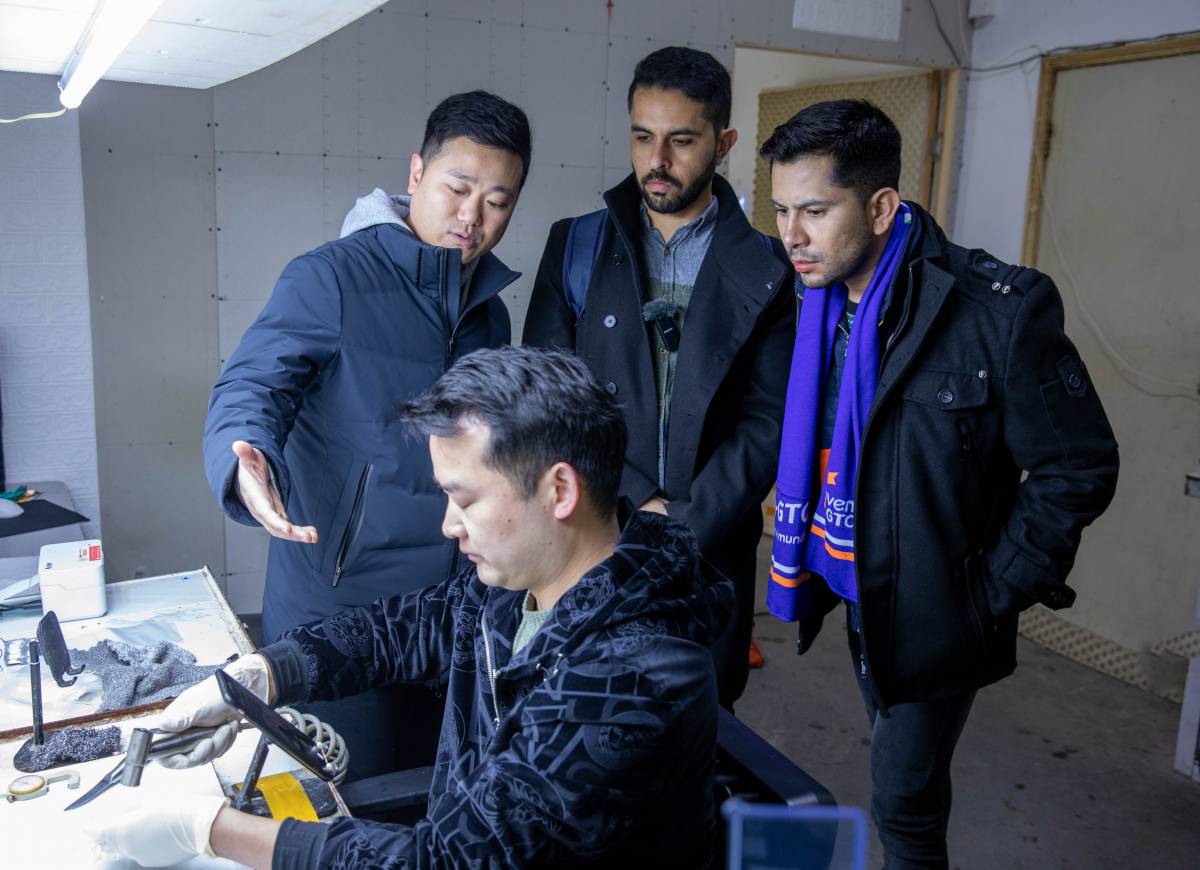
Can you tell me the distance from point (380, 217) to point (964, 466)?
117 cm

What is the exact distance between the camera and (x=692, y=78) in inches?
80.7

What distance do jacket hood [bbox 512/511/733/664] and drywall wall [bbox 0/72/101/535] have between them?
181 cm

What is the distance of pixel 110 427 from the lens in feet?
10.4

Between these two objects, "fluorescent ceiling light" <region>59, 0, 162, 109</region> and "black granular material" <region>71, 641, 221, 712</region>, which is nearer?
"fluorescent ceiling light" <region>59, 0, 162, 109</region>

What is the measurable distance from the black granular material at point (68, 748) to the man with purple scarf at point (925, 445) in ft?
4.13

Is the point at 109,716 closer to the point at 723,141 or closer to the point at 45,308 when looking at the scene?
the point at 45,308

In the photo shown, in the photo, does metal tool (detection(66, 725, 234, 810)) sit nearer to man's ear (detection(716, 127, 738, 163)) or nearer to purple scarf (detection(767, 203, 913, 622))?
purple scarf (detection(767, 203, 913, 622))

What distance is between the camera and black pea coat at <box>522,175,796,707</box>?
203cm

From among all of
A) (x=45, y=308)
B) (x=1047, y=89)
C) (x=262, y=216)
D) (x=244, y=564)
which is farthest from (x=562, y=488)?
(x=1047, y=89)

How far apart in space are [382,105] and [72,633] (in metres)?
2.15

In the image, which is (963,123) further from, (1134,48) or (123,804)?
(123,804)

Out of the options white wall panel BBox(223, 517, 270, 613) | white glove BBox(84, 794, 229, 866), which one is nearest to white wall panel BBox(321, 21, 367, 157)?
white wall panel BBox(223, 517, 270, 613)

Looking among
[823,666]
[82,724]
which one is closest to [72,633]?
[82,724]

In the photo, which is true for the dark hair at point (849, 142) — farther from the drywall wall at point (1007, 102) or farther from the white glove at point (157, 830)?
the drywall wall at point (1007, 102)
